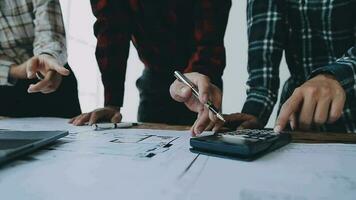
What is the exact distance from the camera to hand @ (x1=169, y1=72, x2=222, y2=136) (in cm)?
57

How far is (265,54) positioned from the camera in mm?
789

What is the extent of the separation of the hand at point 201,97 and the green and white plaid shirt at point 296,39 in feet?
0.39

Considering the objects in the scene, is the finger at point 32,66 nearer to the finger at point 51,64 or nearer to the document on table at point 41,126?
the finger at point 51,64

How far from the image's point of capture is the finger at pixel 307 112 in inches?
21.9

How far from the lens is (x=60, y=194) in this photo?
24 cm

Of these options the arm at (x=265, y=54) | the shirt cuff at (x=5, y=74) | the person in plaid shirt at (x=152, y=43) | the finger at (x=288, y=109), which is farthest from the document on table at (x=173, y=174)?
the shirt cuff at (x=5, y=74)

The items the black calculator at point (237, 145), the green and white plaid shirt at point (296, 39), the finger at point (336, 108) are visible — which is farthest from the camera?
the green and white plaid shirt at point (296, 39)

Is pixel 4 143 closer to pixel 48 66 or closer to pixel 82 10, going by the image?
pixel 48 66

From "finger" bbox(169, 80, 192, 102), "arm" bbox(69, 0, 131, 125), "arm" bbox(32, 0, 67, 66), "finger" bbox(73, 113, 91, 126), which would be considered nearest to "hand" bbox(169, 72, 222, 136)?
"finger" bbox(169, 80, 192, 102)

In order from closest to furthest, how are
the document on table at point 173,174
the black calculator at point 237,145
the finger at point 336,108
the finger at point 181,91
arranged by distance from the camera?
the document on table at point 173,174, the black calculator at point 237,145, the finger at point 336,108, the finger at point 181,91

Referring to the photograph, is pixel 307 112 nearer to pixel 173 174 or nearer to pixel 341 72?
pixel 341 72

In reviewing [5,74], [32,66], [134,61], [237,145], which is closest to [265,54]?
[237,145]

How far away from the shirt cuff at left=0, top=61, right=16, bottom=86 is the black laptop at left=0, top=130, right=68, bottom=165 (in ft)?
1.82

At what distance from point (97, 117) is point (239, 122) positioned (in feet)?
1.12
